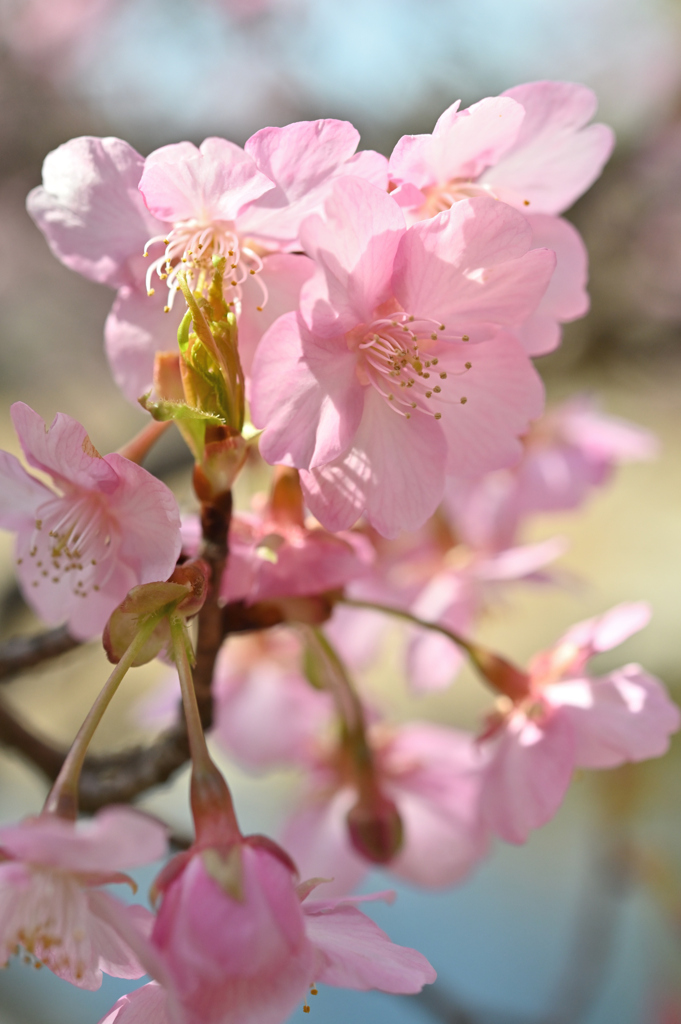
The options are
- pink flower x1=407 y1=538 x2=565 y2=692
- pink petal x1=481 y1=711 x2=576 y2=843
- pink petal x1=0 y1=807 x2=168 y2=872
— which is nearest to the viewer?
pink petal x1=0 y1=807 x2=168 y2=872

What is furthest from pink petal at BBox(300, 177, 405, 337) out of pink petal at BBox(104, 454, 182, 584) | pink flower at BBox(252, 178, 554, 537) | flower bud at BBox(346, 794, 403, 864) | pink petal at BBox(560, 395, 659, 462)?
pink petal at BBox(560, 395, 659, 462)

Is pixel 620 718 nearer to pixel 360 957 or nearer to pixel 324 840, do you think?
pixel 360 957

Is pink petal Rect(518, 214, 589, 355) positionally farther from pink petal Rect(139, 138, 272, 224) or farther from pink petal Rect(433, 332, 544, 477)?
pink petal Rect(139, 138, 272, 224)

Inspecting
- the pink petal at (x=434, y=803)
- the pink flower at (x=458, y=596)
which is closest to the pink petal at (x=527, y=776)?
the pink petal at (x=434, y=803)

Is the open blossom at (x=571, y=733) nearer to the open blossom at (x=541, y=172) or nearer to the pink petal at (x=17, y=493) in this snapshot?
the open blossom at (x=541, y=172)

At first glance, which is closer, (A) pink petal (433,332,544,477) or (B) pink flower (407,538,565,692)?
(A) pink petal (433,332,544,477)

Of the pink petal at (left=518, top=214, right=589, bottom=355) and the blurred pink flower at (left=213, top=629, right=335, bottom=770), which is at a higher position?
the pink petal at (left=518, top=214, right=589, bottom=355)
